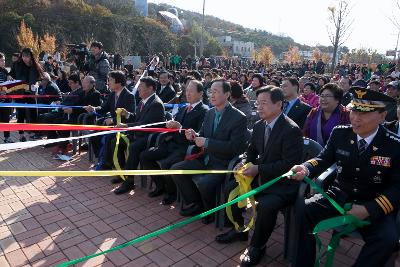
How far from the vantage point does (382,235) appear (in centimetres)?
263

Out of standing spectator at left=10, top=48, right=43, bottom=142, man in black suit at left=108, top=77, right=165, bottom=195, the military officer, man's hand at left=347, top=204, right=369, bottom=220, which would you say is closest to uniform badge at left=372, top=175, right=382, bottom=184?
the military officer

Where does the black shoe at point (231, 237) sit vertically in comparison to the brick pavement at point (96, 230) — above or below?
above

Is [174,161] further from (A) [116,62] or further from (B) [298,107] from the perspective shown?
(A) [116,62]

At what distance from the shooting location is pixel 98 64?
7984 mm

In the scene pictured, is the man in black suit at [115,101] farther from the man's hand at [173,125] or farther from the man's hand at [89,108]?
the man's hand at [173,125]

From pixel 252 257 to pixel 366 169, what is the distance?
1.39 m

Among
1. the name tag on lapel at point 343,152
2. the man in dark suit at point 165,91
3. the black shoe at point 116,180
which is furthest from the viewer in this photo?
the man in dark suit at point 165,91

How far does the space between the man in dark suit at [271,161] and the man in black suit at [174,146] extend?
1.51 m

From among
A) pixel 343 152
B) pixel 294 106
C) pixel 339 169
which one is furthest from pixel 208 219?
pixel 294 106

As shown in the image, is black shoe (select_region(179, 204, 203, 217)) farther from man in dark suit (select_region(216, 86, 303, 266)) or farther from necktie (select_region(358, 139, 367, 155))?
necktie (select_region(358, 139, 367, 155))

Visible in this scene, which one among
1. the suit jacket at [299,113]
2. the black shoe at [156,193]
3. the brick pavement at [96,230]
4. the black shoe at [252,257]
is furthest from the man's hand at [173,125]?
the black shoe at [252,257]

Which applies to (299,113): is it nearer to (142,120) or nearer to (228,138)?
(228,138)

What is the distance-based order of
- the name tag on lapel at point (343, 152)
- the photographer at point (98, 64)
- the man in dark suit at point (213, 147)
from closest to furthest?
the name tag on lapel at point (343, 152) < the man in dark suit at point (213, 147) < the photographer at point (98, 64)

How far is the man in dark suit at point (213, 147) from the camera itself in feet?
13.4
